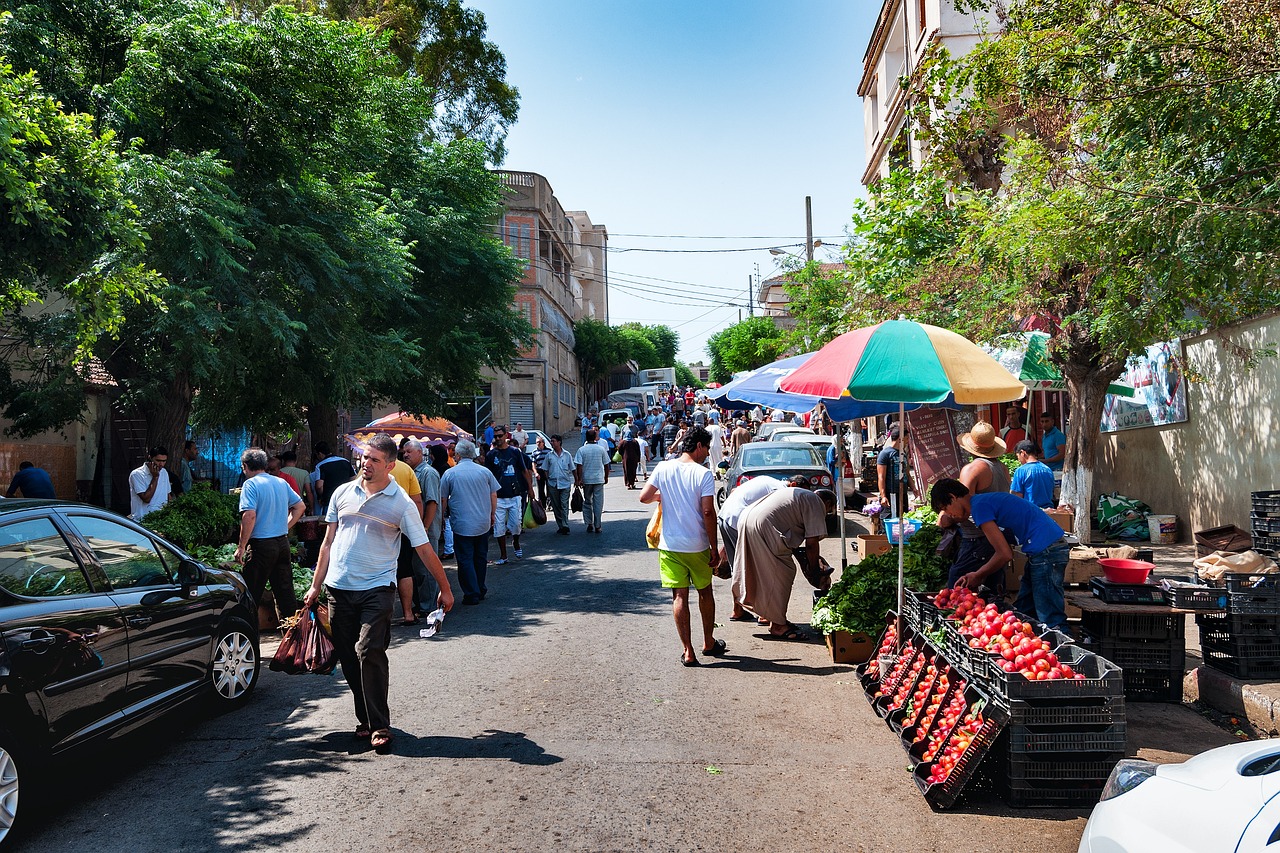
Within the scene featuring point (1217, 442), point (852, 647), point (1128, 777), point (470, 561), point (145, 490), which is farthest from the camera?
point (1217, 442)

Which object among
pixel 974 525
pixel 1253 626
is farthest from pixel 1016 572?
pixel 1253 626

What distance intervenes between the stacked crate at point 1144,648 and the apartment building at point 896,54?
16229mm

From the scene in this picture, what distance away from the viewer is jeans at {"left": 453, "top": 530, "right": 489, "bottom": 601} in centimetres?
1106

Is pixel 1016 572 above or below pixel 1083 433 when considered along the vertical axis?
below

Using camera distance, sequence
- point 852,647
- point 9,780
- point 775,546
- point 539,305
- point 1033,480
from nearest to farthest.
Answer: point 9,780 → point 852,647 → point 775,546 → point 1033,480 → point 539,305

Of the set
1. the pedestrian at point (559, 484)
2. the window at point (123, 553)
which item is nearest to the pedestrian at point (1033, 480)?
the window at point (123, 553)

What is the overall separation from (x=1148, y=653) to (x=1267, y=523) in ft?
9.53

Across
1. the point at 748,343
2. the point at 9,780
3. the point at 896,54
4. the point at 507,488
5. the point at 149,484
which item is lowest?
the point at 9,780

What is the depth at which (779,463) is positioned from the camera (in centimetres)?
1689

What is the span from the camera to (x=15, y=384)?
13.7m

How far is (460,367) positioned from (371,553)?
14.3 meters

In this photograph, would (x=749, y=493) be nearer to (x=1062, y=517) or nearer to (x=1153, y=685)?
(x=1153, y=685)

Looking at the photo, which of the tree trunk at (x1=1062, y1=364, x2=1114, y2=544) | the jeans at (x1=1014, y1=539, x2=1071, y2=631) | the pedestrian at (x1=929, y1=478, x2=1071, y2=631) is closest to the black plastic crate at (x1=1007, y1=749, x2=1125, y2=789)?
the pedestrian at (x1=929, y1=478, x2=1071, y2=631)

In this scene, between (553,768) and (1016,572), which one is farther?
(1016,572)
